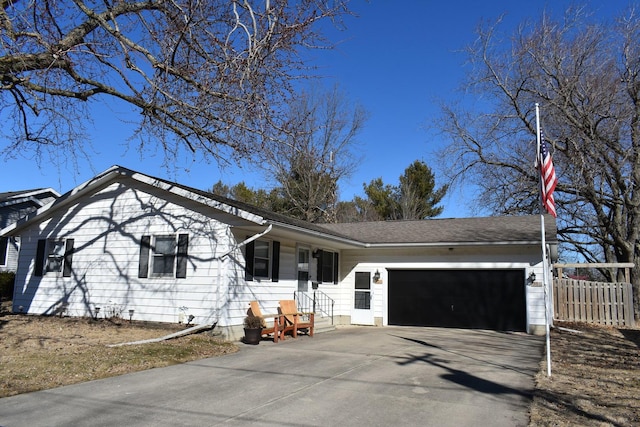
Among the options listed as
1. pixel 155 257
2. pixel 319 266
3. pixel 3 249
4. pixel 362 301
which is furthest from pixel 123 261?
pixel 3 249

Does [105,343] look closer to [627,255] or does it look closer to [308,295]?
Answer: [308,295]

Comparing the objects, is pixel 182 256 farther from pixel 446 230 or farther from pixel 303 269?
pixel 446 230

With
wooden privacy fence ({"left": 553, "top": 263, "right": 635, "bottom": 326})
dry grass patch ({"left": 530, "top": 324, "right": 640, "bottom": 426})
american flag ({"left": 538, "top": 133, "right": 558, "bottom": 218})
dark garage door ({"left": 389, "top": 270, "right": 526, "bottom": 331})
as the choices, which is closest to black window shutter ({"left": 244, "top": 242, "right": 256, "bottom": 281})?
dark garage door ({"left": 389, "top": 270, "right": 526, "bottom": 331})

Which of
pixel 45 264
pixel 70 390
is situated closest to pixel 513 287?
pixel 70 390

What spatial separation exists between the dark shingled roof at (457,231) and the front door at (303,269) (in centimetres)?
239

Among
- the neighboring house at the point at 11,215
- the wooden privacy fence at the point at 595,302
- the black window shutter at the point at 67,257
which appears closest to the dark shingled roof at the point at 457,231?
the wooden privacy fence at the point at 595,302

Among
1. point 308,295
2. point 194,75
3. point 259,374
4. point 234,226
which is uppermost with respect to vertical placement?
point 194,75

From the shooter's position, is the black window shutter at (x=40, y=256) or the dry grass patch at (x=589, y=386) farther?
the black window shutter at (x=40, y=256)

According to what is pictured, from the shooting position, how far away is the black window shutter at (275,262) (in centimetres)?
1255

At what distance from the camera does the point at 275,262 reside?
1265 cm

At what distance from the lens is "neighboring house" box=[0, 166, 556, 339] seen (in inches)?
445

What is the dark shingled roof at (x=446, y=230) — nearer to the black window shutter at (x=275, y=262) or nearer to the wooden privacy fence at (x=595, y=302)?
the black window shutter at (x=275, y=262)

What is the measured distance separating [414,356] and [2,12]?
9.15 m

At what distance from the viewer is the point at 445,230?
1641cm
